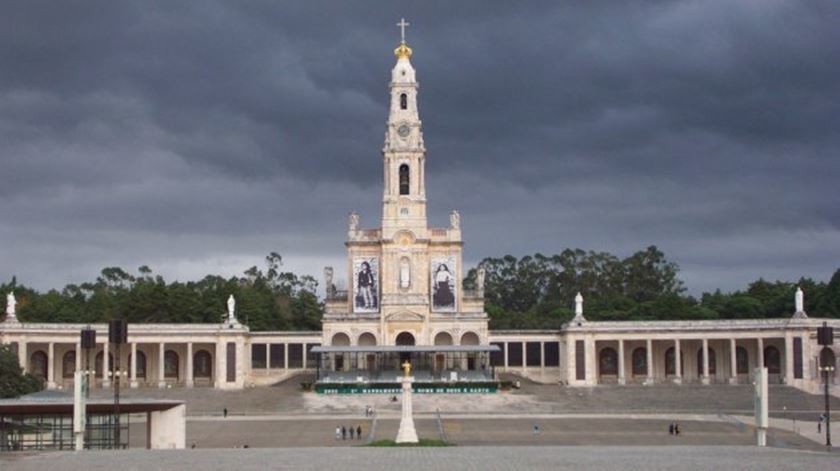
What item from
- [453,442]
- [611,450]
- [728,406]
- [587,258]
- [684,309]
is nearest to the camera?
[611,450]

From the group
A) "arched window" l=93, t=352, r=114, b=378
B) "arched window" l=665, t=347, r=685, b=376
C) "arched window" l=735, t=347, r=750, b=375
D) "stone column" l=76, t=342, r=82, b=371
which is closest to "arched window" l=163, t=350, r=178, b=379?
"arched window" l=93, t=352, r=114, b=378

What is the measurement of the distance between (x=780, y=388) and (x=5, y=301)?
74642 mm

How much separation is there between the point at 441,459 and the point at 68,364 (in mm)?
75549

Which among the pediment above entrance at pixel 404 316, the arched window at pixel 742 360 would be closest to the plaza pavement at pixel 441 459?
the pediment above entrance at pixel 404 316

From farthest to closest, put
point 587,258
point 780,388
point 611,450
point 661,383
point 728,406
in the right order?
point 587,258 < point 661,383 < point 780,388 < point 728,406 < point 611,450

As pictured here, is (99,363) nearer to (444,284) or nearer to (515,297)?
(444,284)

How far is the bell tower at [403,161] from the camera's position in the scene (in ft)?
378

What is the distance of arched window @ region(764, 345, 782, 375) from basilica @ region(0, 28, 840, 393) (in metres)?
0.09

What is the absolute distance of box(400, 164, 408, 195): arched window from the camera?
116 m

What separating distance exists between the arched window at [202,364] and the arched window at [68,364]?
1018 cm

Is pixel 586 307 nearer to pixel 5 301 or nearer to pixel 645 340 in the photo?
pixel 645 340

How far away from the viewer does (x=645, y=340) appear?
11119 cm

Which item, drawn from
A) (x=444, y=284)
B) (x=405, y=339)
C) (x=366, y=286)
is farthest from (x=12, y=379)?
(x=444, y=284)

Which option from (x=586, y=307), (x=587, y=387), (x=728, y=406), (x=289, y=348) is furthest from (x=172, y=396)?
(x=586, y=307)
